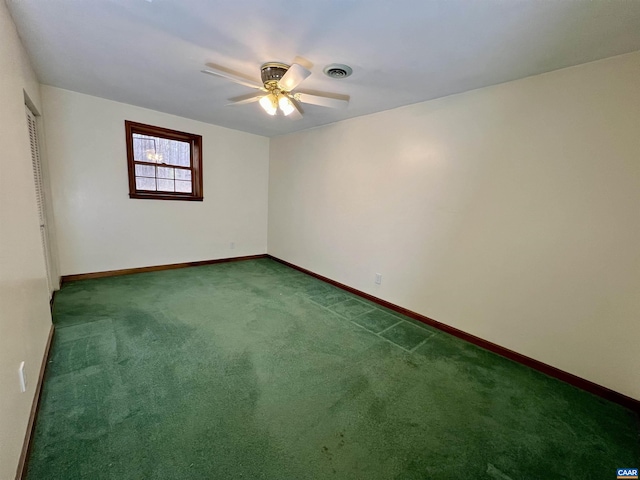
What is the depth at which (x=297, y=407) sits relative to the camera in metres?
1.61

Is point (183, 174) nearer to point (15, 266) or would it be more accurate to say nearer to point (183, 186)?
point (183, 186)

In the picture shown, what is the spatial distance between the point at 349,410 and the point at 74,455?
1421 millimetres

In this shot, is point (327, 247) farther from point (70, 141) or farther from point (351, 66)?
point (70, 141)

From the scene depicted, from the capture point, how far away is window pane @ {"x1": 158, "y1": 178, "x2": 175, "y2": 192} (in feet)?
13.1

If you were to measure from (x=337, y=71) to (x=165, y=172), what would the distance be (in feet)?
10.5

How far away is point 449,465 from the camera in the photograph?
1.32 m

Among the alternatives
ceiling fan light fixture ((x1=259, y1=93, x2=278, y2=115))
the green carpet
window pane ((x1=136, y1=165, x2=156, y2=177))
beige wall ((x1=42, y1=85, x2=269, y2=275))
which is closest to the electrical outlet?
the green carpet

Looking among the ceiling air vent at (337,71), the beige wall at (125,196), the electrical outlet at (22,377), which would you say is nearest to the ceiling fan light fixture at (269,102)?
the ceiling air vent at (337,71)

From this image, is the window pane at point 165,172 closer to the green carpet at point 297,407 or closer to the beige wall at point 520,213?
the green carpet at point 297,407

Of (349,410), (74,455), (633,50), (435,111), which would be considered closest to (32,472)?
(74,455)

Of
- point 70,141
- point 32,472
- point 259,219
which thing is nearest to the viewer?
point 32,472

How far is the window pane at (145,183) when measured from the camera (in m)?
3.75

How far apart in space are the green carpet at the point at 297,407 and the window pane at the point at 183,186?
212 centimetres

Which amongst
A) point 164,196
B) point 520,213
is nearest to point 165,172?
point 164,196
